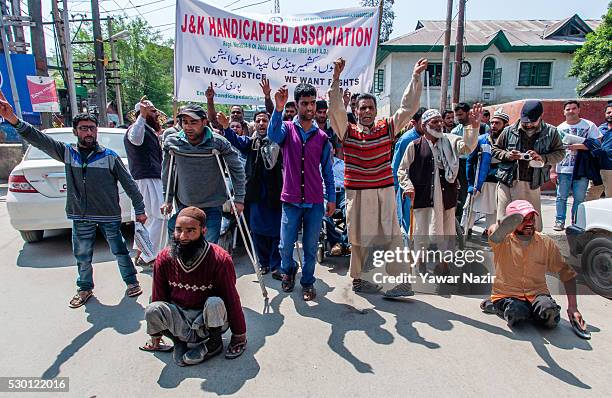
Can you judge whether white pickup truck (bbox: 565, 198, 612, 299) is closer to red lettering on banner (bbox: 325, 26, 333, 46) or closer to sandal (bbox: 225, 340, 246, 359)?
sandal (bbox: 225, 340, 246, 359)

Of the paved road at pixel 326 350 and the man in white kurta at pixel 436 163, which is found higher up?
the man in white kurta at pixel 436 163

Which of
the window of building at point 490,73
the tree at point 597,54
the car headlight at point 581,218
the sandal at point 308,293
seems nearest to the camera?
the sandal at point 308,293

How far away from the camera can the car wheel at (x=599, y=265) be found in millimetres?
3721

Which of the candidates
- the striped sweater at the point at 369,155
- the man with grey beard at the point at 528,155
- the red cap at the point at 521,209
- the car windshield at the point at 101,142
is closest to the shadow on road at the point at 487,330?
the red cap at the point at 521,209

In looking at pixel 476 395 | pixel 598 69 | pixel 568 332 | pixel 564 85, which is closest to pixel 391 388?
pixel 476 395

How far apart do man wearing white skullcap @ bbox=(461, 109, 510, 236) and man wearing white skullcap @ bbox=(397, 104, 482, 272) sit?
1.30 m

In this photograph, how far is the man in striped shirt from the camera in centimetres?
360

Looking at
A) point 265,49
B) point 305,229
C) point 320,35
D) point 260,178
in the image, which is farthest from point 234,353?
point 320,35

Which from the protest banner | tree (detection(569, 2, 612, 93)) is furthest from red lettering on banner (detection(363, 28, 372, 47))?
tree (detection(569, 2, 612, 93))

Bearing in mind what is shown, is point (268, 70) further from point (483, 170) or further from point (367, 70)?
point (483, 170)

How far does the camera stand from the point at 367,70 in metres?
5.45

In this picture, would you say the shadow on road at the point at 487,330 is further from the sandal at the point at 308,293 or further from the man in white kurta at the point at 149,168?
the man in white kurta at the point at 149,168

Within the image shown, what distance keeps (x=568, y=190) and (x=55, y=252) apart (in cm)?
744

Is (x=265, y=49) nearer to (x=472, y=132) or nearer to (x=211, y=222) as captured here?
(x=211, y=222)
